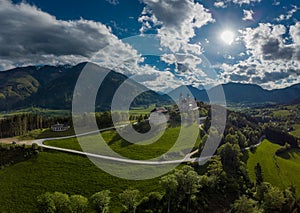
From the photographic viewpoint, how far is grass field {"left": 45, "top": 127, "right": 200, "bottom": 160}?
8089 cm

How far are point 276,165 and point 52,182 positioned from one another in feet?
276

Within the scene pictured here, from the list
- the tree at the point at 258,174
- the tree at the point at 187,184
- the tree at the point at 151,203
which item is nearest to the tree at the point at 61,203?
the tree at the point at 151,203

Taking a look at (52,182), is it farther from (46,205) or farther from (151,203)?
(151,203)

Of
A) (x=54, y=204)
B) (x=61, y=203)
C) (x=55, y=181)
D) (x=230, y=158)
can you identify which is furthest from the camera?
(x=230, y=158)

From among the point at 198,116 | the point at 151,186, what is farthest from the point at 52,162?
the point at 198,116

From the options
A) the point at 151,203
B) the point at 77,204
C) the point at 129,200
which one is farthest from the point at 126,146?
the point at 77,204

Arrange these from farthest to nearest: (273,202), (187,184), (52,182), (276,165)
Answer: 1. (276,165)
2. (52,182)
3. (187,184)
4. (273,202)

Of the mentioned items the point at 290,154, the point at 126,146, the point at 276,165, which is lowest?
the point at 290,154

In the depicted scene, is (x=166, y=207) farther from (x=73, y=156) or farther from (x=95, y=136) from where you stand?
(x=95, y=136)

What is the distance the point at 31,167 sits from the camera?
67.4 metres

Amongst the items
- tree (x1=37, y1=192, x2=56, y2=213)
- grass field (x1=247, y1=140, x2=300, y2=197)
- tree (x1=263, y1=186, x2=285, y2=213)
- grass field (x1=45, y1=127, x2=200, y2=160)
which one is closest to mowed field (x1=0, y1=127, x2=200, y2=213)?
grass field (x1=45, y1=127, x2=200, y2=160)

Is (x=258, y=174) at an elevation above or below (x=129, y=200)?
below

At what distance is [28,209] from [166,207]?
31.2 m

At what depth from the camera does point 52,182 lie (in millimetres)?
61688
